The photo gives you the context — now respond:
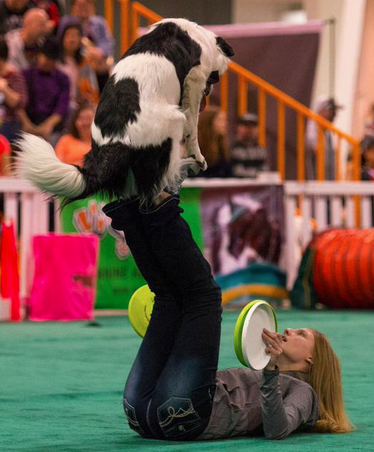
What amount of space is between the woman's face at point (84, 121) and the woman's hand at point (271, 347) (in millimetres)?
5589

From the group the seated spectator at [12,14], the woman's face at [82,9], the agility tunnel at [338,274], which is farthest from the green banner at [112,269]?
the woman's face at [82,9]

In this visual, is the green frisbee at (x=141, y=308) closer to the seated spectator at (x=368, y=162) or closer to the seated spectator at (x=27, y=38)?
the seated spectator at (x=27, y=38)

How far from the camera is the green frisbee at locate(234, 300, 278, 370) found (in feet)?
11.4

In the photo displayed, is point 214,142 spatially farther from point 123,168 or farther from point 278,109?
point 123,168

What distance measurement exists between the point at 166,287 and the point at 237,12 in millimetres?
16867

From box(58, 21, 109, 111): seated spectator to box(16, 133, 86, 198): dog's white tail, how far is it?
6.69 metres

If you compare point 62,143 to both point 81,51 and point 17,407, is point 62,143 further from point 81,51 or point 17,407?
point 17,407

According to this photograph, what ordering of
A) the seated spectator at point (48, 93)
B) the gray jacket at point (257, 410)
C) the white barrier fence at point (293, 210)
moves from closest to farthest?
the gray jacket at point (257, 410) < the white barrier fence at point (293, 210) < the seated spectator at point (48, 93)

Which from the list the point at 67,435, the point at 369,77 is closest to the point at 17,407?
the point at 67,435

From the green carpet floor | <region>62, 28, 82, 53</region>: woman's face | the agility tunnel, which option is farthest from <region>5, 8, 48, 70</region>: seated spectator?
the agility tunnel

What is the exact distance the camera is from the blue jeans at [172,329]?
3.69m

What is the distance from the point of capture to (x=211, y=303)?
375 centimetres

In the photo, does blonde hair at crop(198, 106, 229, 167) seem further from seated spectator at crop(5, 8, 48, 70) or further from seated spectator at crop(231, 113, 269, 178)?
seated spectator at crop(5, 8, 48, 70)

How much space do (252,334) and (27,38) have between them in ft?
23.0
